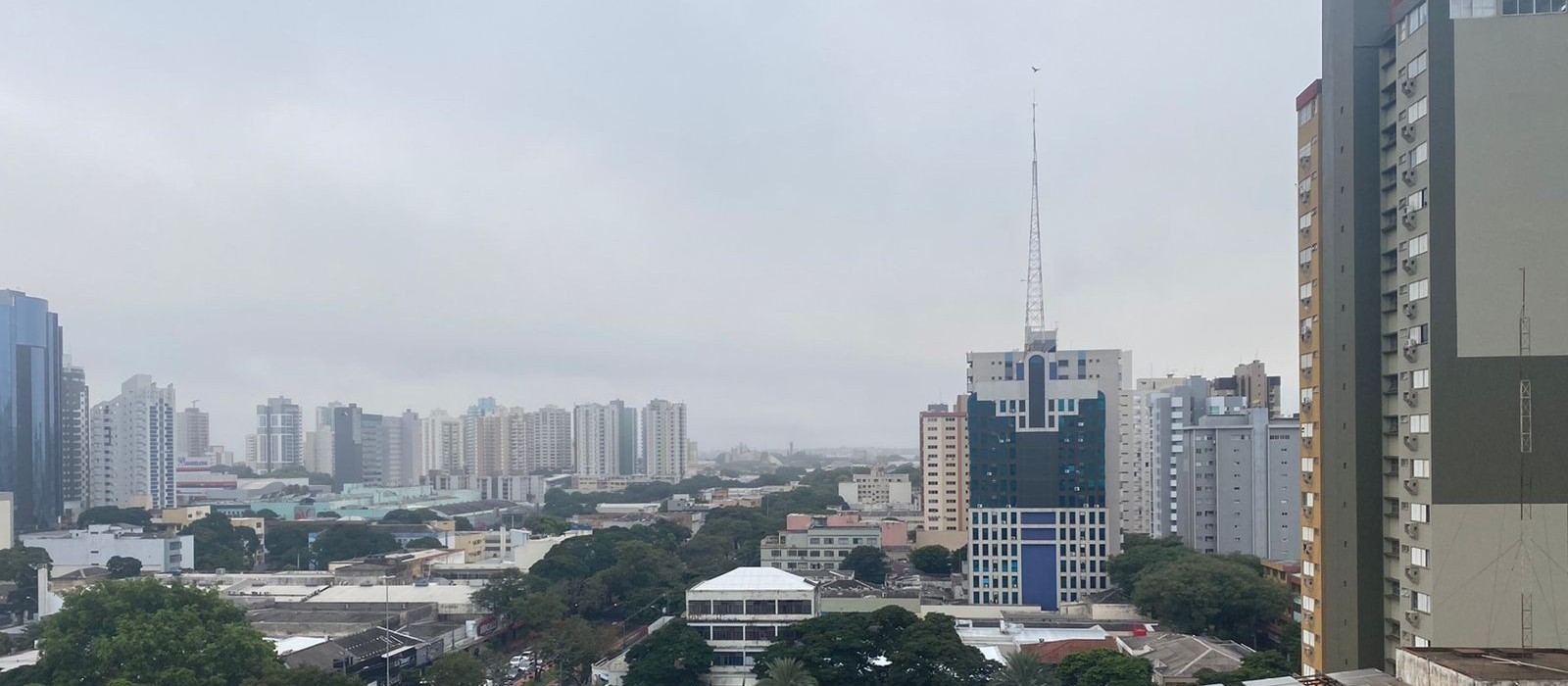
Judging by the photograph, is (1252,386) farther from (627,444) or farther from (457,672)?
(627,444)

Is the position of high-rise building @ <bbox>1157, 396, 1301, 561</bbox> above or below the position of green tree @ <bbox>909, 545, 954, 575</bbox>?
above

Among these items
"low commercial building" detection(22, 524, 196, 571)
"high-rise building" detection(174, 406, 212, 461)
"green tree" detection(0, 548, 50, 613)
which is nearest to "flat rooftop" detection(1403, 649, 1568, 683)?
"green tree" detection(0, 548, 50, 613)

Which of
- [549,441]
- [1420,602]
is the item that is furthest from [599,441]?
[1420,602]

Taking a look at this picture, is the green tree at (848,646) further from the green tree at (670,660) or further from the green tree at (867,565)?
the green tree at (867,565)

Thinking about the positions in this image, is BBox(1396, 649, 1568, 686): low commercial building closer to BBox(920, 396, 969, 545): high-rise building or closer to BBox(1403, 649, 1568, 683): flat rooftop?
BBox(1403, 649, 1568, 683): flat rooftop

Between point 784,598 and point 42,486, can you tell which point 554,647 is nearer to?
point 784,598

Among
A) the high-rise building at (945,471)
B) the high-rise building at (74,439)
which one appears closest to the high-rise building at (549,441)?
the high-rise building at (74,439)
